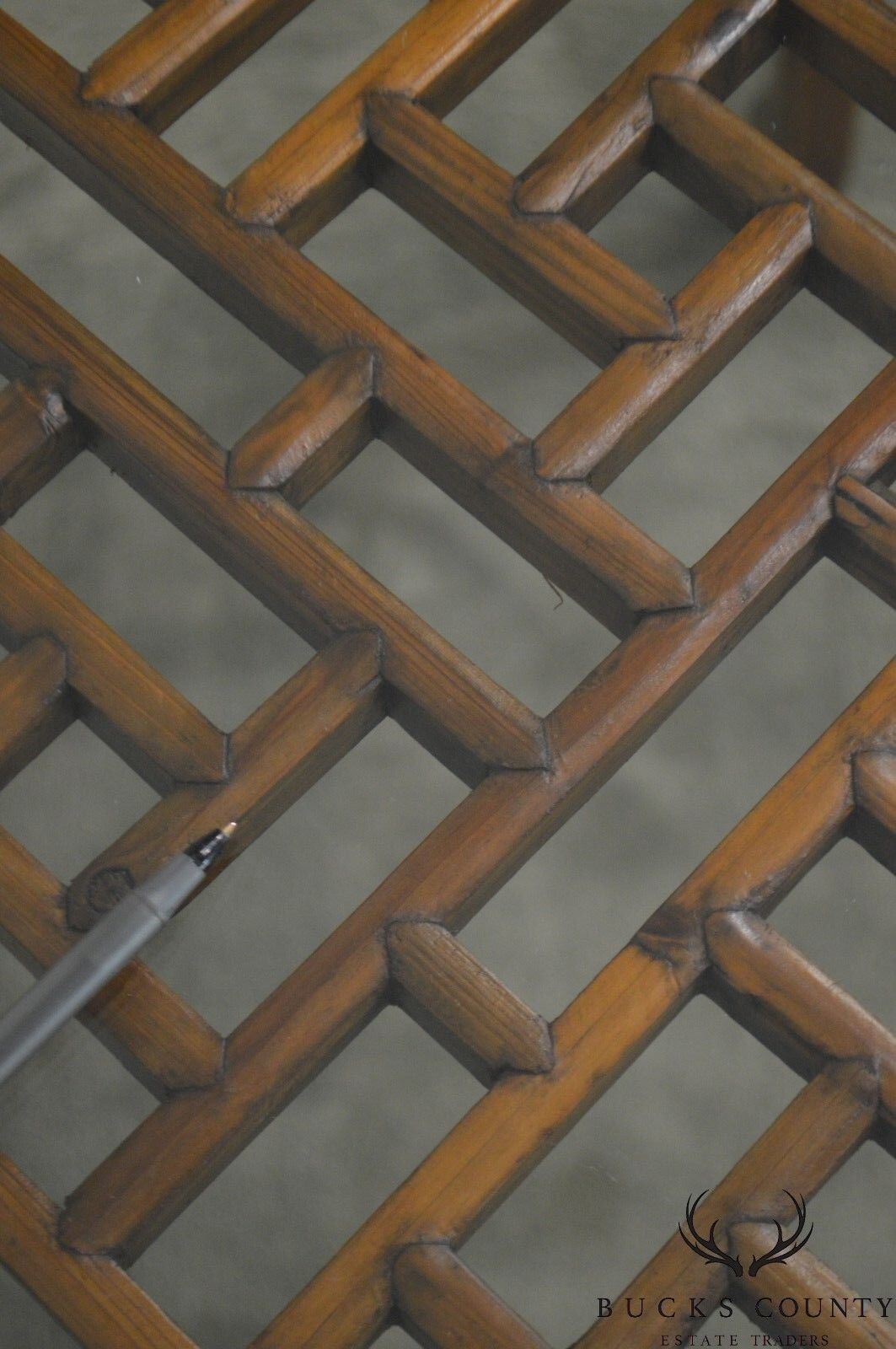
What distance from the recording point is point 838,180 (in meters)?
0.92

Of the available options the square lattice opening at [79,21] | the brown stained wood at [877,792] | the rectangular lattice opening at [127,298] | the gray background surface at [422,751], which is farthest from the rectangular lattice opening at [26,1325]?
the square lattice opening at [79,21]

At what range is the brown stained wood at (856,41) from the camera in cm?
50

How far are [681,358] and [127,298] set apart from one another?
Answer: 0.70 m

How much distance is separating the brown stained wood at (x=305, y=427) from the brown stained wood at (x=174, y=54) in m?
0.11

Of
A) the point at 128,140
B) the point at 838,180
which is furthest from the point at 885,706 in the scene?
the point at 838,180

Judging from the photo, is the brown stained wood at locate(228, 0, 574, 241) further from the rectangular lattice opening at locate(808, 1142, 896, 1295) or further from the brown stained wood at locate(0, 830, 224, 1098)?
the rectangular lattice opening at locate(808, 1142, 896, 1295)

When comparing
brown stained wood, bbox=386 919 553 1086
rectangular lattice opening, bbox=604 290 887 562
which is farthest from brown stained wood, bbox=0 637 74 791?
rectangular lattice opening, bbox=604 290 887 562

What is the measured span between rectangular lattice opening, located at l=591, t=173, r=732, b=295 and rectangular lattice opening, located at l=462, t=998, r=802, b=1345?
514 mm

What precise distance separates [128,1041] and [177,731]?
91 mm

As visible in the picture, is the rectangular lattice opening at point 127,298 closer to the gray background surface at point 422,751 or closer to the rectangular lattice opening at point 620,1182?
the gray background surface at point 422,751

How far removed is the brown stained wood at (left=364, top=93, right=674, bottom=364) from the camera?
0.49 metres

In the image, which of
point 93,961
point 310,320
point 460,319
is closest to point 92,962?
point 93,961

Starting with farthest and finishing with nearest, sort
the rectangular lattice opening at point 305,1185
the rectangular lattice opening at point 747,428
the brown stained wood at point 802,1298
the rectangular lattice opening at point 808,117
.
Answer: the rectangular lattice opening at point 747,428 → the rectangular lattice opening at point 305,1185 → the rectangular lattice opening at point 808,117 → the brown stained wood at point 802,1298

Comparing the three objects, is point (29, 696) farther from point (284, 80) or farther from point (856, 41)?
point (284, 80)
